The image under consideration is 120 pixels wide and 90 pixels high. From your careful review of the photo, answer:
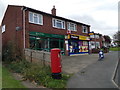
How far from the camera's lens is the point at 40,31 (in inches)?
571

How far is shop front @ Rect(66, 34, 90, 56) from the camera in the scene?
18947 millimetres

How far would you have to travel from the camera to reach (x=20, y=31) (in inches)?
516

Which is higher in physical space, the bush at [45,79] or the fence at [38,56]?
the fence at [38,56]

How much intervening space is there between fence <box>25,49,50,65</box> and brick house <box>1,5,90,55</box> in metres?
1.86

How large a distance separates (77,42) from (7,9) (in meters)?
12.1

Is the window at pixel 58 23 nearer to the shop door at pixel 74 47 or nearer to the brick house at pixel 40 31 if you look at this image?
the brick house at pixel 40 31

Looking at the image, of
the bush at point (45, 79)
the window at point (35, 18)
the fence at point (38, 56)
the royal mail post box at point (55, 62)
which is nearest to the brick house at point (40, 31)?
the window at point (35, 18)

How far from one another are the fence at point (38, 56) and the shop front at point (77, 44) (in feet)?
28.2

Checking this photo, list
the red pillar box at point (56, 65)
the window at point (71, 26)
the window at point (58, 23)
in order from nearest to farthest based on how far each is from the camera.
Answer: the red pillar box at point (56, 65)
the window at point (58, 23)
the window at point (71, 26)

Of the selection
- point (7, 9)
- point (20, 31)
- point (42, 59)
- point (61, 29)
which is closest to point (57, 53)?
point (42, 59)

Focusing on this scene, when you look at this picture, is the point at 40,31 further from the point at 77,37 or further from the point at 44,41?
the point at 77,37

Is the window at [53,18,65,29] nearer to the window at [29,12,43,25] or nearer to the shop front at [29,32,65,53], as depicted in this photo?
the shop front at [29,32,65,53]

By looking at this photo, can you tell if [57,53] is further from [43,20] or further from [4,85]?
[43,20]

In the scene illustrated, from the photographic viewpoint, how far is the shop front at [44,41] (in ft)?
45.0
